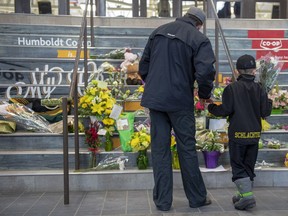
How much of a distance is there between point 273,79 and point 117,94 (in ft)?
6.82

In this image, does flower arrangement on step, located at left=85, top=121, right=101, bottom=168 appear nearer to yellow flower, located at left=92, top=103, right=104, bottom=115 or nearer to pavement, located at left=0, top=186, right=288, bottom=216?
yellow flower, located at left=92, top=103, right=104, bottom=115

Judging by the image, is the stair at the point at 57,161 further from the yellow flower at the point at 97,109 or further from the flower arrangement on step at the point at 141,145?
the yellow flower at the point at 97,109

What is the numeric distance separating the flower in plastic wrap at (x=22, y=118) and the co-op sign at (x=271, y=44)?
5.07 m

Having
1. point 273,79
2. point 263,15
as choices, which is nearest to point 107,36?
point 273,79

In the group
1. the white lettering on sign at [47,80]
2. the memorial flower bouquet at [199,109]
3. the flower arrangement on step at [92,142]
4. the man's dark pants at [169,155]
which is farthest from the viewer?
the white lettering on sign at [47,80]

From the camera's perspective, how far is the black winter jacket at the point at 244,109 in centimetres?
365

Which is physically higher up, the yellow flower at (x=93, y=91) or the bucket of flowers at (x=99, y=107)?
the yellow flower at (x=93, y=91)

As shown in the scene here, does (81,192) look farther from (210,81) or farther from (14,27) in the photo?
(14,27)

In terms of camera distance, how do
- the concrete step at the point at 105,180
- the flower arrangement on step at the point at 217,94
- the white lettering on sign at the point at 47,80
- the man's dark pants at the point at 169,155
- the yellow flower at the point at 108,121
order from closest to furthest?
the man's dark pants at the point at 169,155 < the concrete step at the point at 105,180 < the yellow flower at the point at 108,121 < the flower arrangement on step at the point at 217,94 < the white lettering on sign at the point at 47,80

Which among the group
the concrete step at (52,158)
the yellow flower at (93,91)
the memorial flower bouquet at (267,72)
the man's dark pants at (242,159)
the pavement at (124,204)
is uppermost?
the memorial flower bouquet at (267,72)

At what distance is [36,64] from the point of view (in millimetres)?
6285

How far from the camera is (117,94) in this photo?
534 centimetres

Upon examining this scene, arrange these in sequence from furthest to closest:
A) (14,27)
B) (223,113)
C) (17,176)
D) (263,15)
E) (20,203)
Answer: (263,15), (14,27), (17,176), (20,203), (223,113)

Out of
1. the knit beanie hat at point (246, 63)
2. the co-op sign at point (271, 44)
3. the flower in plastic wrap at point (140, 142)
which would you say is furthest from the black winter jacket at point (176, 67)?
the co-op sign at point (271, 44)
